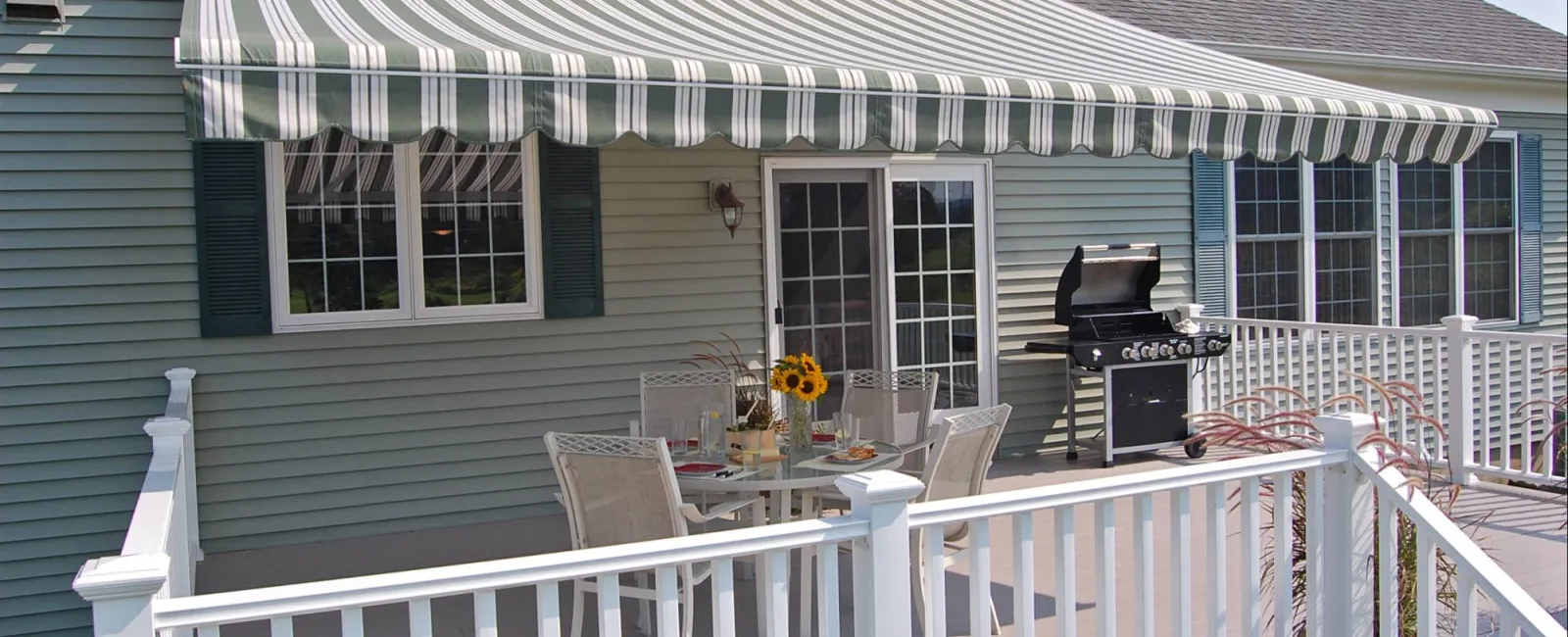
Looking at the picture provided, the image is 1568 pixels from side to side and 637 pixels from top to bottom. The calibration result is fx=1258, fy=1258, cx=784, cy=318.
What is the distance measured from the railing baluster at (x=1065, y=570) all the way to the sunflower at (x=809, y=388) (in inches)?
73.3

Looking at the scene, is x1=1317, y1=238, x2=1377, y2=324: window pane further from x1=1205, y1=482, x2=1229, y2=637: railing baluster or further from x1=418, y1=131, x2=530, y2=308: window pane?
x1=1205, y1=482, x2=1229, y2=637: railing baluster

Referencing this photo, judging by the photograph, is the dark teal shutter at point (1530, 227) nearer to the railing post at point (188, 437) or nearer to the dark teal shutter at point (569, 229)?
the dark teal shutter at point (569, 229)

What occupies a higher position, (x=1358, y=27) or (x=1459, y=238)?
A: (x=1358, y=27)

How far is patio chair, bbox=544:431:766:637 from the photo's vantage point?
13.9 ft

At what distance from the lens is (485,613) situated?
272cm

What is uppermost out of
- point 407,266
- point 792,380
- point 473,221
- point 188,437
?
point 473,221

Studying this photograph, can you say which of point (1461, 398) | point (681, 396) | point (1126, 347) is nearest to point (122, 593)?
point (681, 396)

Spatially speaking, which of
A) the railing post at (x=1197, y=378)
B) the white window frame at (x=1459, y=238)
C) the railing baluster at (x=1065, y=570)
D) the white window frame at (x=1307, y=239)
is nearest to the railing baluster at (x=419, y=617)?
the railing baluster at (x=1065, y=570)

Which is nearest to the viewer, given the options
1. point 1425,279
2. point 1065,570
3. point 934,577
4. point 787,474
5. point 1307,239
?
point 934,577

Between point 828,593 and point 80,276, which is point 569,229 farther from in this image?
point 828,593

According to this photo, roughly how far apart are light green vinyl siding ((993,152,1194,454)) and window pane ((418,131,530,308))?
3272 millimetres

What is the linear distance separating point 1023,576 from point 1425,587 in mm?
1136

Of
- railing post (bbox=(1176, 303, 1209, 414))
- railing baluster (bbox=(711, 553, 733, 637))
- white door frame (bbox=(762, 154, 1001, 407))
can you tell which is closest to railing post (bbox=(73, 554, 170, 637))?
railing baluster (bbox=(711, 553, 733, 637))

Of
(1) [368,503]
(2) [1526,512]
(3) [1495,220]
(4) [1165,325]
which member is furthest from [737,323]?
A: (3) [1495,220]
